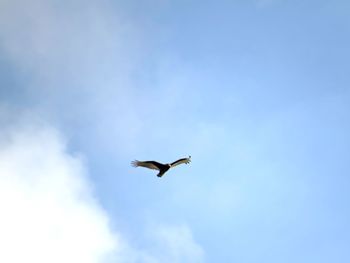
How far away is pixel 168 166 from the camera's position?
647ft

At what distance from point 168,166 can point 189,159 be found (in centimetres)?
311

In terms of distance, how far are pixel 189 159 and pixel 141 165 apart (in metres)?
6.89

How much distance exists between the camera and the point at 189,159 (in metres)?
197

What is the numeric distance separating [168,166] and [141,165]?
4.01 m

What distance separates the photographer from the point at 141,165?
195750mm
